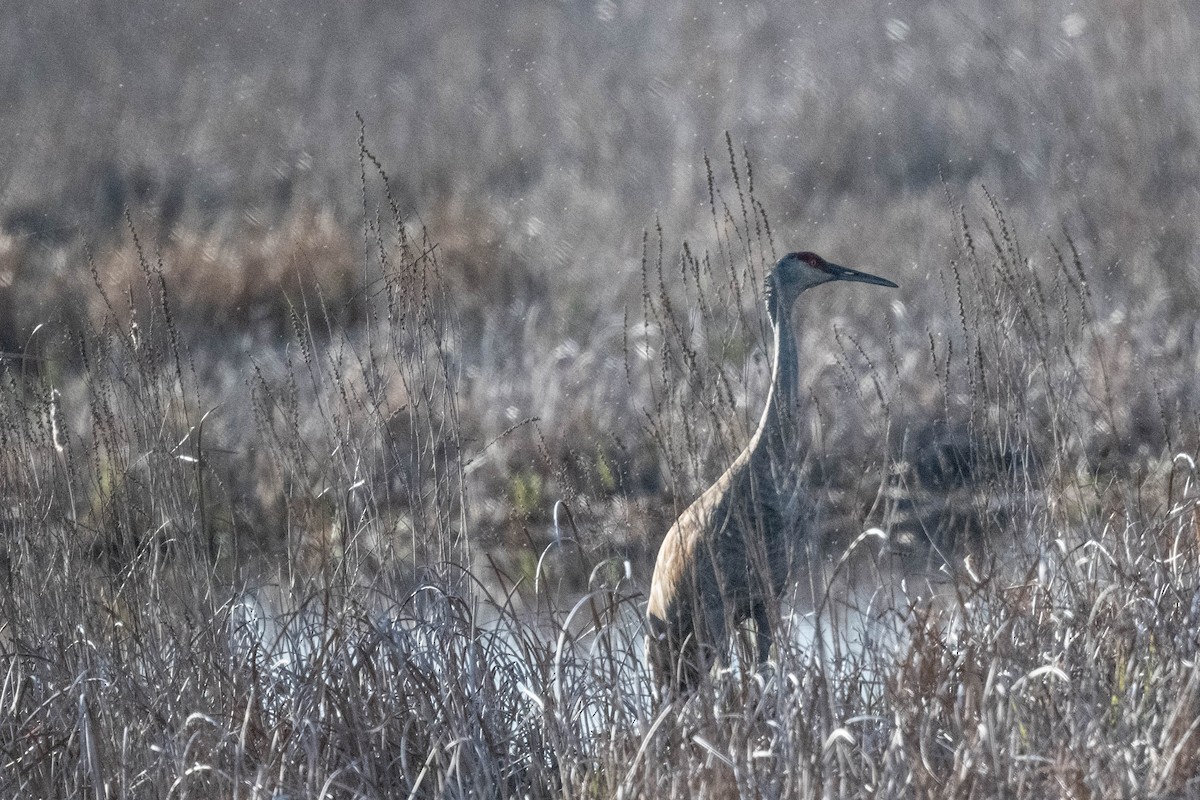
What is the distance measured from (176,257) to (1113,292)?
553cm

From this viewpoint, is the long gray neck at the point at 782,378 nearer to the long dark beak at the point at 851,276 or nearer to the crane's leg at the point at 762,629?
the long dark beak at the point at 851,276

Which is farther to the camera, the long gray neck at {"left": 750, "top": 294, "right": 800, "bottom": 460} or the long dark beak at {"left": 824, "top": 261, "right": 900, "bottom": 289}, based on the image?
the long dark beak at {"left": 824, "top": 261, "right": 900, "bottom": 289}

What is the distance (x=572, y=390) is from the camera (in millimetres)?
7566

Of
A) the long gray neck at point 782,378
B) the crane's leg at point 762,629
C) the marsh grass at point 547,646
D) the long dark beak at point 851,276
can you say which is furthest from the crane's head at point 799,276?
the crane's leg at point 762,629

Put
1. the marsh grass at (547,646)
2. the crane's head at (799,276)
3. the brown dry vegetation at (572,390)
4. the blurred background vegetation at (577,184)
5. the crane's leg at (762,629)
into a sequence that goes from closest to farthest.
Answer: the marsh grass at (547,646)
the brown dry vegetation at (572,390)
the crane's leg at (762,629)
the crane's head at (799,276)
the blurred background vegetation at (577,184)

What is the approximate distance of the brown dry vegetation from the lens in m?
3.31

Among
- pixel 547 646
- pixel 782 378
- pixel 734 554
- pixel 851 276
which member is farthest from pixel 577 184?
pixel 547 646

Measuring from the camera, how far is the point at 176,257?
395 inches

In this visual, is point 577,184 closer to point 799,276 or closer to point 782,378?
point 799,276

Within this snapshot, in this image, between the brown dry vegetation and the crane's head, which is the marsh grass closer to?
the brown dry vegetation

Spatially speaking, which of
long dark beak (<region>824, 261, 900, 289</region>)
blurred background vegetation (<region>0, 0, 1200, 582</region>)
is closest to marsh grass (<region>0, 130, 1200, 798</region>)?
blurred background vegetation (<region>0, 0, 1200, 582</region>)

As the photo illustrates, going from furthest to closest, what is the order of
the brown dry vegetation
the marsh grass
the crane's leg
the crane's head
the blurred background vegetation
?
the blurred background vegetation, the crane's head, the crane's leg, the brown dry vegetation, the marsh grass

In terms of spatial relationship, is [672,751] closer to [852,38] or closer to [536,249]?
[536,249]

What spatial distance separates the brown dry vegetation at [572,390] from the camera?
130 inches
